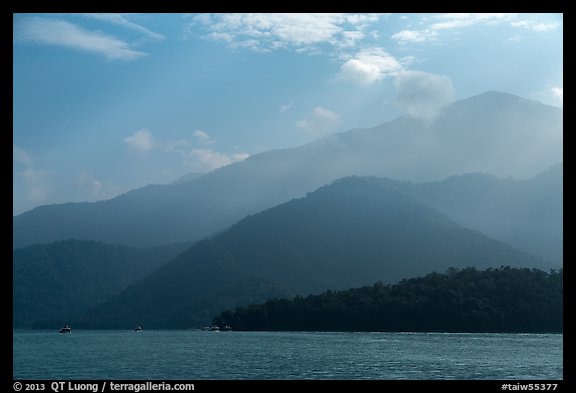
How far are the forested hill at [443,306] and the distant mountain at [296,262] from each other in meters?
35.5

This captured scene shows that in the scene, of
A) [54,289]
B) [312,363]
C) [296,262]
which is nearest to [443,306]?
[312,363]

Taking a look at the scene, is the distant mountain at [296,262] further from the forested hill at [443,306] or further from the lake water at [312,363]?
the lake water at [312,363]

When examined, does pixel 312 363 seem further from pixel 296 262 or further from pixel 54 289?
pixel 54 289

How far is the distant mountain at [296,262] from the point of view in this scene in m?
166

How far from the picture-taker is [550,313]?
350ft

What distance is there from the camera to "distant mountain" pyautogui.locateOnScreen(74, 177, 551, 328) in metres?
166

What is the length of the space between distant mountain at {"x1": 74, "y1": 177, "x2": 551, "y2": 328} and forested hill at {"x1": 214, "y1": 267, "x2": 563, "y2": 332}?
35.5 m

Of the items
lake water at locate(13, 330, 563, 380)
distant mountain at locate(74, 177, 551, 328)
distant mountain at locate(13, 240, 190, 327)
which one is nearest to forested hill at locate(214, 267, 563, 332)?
distant mountain at locate(74, 177, 551, 328)

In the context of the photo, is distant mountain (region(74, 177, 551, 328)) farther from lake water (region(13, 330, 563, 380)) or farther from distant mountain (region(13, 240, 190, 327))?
lake water (region(13, 330, 563, 380))

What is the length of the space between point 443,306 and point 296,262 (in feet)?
241

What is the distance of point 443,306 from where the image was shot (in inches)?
4407

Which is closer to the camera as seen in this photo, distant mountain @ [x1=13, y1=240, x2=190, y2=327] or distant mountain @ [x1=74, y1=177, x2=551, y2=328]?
distant mountain @ [x1=74, y1=177, x2=551, y2=328]

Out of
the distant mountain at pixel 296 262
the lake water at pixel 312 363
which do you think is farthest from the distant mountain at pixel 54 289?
the lake water at pixel 312 363
